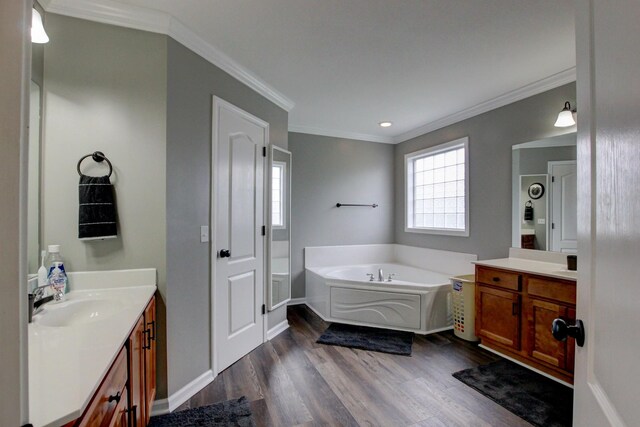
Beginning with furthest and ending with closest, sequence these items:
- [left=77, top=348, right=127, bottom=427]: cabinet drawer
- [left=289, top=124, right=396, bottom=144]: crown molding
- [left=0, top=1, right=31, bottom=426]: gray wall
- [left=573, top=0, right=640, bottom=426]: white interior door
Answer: [left=289, top=124, right=396, bottom=144]: crown molding → [left=77, top=348, right=127, bottom=427]: cabinet drawer → [left=573, top=0, right=640, bottom=426]: white interior door → [left=0, top=1, right=31, bottom=426]: gray wall

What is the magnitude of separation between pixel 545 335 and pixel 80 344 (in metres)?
2.90

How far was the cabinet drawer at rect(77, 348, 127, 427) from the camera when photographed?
2.53ft

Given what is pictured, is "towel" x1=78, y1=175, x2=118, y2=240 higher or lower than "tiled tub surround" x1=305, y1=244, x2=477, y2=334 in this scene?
higher

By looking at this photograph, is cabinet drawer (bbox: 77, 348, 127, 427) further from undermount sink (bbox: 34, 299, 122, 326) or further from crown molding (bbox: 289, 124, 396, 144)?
crown molding (bbox: 289, 124, 396, 144)

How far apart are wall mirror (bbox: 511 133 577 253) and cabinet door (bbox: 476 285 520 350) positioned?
0.65m

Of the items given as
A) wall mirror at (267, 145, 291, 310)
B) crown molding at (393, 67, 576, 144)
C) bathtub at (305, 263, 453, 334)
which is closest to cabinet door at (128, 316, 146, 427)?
wall mirror at (267, 145, 291, 310)

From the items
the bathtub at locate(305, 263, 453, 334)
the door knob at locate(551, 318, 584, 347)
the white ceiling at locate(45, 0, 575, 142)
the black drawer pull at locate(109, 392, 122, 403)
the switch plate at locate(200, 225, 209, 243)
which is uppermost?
A: the white ceiling at locate(45, 0, 575, 142)

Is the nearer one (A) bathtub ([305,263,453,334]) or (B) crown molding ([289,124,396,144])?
(A) bathtub ([305,263,453,334])

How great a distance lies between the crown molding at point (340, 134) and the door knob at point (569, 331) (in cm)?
372

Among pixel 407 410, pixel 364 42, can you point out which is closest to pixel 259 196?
pixel 364 42

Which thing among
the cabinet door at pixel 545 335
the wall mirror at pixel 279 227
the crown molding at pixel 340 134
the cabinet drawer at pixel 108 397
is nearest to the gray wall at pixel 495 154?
the cabinet door at pixel 545 335

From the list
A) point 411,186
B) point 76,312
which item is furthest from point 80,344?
point 411,186

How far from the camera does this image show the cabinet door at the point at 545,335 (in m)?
2.17

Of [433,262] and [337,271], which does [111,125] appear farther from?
[433,262]
